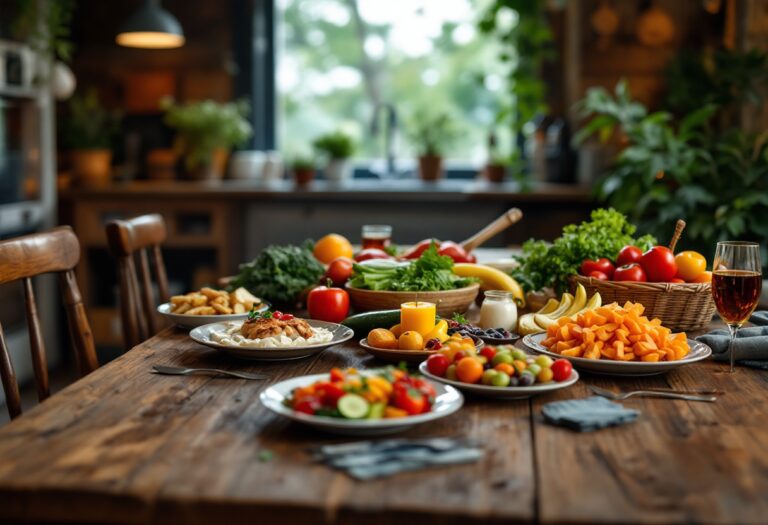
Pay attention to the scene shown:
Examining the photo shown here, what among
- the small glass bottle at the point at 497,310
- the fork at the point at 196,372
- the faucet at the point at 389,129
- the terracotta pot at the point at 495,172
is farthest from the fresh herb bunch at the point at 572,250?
the faucet at the point at 389,129

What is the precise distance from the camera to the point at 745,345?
1.79 m

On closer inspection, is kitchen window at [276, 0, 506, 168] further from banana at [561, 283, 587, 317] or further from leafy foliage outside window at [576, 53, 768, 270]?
banana at [561, 283, 587, 317]

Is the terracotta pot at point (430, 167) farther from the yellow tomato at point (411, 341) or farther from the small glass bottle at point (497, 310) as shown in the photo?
the yellow tomato at point (411, 341)

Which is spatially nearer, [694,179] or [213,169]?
[694,179]

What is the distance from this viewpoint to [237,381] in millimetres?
1633

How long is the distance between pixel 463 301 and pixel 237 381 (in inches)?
28.2

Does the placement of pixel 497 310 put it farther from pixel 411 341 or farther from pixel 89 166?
pixel 89 166

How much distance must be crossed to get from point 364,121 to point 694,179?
2273 mm

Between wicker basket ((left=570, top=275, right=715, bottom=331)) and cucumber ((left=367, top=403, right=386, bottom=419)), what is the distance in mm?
919

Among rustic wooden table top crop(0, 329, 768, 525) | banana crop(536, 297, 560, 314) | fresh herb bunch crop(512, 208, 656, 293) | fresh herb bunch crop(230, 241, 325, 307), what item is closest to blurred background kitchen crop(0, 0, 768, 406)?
fresh herb bunch crop(512, 208, 656, 293)

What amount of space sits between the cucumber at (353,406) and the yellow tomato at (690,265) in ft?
3.51

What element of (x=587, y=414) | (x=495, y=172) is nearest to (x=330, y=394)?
(x=587, y=414)

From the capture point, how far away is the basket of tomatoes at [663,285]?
2023 millimetres

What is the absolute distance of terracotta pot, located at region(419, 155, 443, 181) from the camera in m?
5.22
